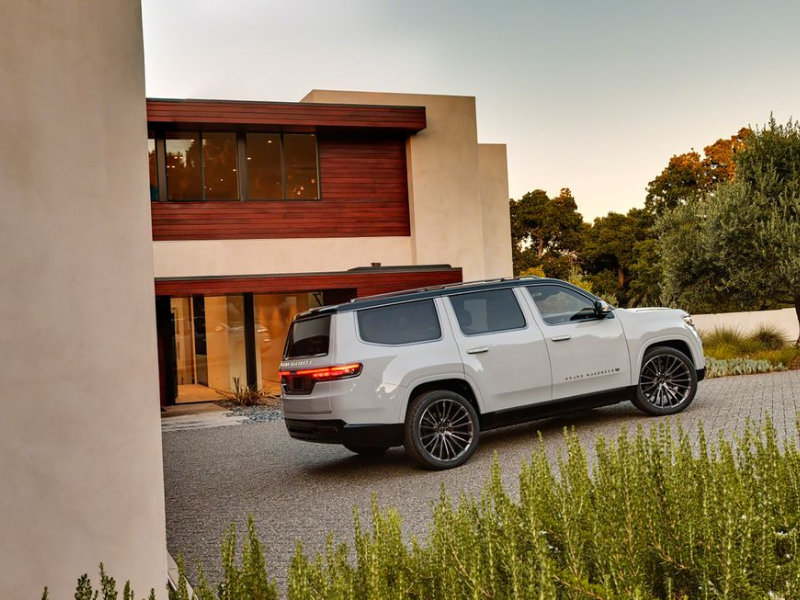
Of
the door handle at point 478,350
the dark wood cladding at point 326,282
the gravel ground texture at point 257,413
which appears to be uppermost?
the dark wood cladding at point 326,282

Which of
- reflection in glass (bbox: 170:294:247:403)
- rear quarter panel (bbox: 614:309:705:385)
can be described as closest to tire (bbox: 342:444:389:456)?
rear quarter panel (bbox: 614:309:705:385)

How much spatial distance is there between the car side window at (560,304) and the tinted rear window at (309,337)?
9.00ft

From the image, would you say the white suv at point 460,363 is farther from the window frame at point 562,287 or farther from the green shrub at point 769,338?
the green shrub at point 769,338

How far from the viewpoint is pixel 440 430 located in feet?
29.2

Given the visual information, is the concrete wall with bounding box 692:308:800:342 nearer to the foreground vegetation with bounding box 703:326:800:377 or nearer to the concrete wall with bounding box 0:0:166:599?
the foreground vegetation with bounding box 703:326:800:377

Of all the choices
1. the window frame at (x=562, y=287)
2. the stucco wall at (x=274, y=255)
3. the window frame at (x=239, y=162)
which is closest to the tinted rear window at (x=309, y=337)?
the window frame at (x=562, y=287)

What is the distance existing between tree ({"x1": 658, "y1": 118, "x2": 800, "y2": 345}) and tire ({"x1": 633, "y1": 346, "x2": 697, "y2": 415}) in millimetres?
9049

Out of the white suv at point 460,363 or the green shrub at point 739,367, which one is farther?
the green shrub at point 739,367

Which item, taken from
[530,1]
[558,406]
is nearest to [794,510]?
[558,406]

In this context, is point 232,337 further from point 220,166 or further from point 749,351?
point 749,351

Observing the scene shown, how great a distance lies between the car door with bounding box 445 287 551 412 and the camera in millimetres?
9203

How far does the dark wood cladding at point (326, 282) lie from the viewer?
18172 millimetres

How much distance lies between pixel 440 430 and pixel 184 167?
12.9m

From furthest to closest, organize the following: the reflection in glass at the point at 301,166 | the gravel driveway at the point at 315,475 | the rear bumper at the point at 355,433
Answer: the reflection in glass at the point at 301,166
the rear bumper at the point at 355,433
the gravel driveway at the point at 315,475
